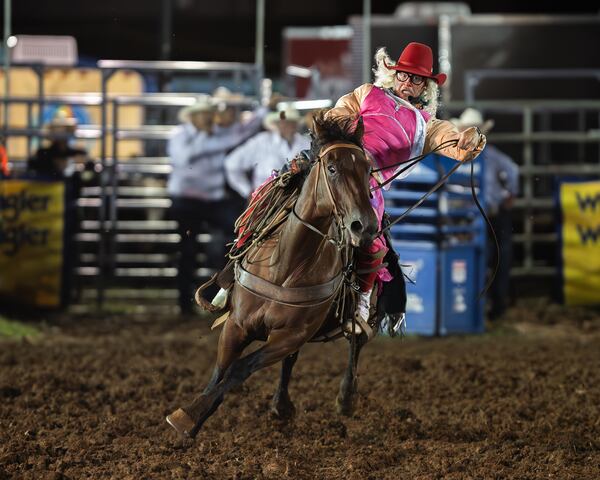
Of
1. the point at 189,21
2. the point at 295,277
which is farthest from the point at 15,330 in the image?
the point at 189,21

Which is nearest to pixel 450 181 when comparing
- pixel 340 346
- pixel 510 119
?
pixel 340 346

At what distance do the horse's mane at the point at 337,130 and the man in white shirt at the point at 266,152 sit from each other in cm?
499

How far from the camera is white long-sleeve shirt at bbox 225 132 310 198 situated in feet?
32.1

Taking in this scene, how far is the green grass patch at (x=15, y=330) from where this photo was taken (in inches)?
360

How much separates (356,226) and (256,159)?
234 inches

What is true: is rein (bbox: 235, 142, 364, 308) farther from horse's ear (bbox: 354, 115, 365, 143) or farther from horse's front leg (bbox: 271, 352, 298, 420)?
horse's front leg (bbox: 271, 352, 298, 420)

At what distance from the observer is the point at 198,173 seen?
10406 mm

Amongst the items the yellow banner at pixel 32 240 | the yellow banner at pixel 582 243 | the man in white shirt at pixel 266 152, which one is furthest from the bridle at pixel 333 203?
the yellow banner at pixel 582 243

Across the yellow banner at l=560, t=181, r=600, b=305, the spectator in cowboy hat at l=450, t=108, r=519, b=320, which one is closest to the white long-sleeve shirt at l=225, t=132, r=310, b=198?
the spectator in cowboy hat at l=450, t=108, r=519, b=320

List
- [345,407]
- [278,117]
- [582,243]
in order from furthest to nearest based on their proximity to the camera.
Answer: [582,243]
[278,117]
[345,407]

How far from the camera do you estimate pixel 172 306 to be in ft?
35.1

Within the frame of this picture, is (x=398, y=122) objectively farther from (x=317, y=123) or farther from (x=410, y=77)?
(x=317, y=123)

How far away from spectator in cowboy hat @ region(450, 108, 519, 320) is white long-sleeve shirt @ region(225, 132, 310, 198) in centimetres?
158

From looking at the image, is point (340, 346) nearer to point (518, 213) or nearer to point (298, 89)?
point (518, 213)
